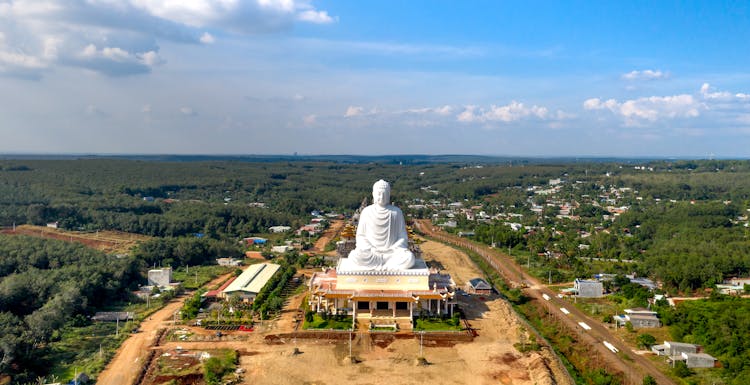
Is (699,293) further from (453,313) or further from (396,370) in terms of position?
(396,370)

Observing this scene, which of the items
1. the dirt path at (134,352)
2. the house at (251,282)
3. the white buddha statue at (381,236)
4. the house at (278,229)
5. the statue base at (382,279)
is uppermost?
the white buddha statue at (381,236)

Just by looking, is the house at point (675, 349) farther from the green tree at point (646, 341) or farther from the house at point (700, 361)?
the house at point (700, 361)

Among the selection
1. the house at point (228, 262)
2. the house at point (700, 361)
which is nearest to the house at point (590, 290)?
the house at point (700, 361)

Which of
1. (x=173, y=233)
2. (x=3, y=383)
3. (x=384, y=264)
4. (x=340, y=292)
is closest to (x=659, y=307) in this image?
(x=384, y=264)

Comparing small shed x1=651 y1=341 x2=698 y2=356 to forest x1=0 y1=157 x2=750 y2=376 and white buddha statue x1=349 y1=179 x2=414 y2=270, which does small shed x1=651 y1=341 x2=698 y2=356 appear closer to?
forest x1=0 y1=157 x2=750 y2=376

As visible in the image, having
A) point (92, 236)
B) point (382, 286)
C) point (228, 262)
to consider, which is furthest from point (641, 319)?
point (92, 236)
